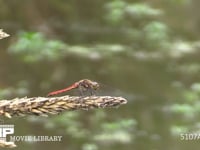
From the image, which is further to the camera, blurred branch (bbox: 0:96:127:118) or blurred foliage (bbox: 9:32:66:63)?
blurred foliage (bbox: 9:32:66:63)

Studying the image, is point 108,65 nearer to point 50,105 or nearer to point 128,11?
point 128,11

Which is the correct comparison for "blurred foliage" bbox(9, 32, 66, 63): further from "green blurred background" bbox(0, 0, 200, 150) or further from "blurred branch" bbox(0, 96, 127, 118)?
"blurred branch" bbox(0, 96, 127, 118)

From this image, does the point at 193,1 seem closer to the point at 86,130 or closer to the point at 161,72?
the point at 161,72

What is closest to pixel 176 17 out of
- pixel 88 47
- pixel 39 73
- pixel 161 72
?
pixel 161 72

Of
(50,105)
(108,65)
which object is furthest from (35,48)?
(50,105)

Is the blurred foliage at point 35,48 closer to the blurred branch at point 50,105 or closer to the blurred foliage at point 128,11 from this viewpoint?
the blurred foliage at point 128,11

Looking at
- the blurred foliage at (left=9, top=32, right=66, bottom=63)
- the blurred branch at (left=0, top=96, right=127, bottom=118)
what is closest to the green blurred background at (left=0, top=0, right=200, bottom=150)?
the blurred foliage at (left=9, top=32, right=66, bottom=63)

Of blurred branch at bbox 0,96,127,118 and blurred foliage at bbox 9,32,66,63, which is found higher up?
blurred foliage at bbox 9,32,66,63
